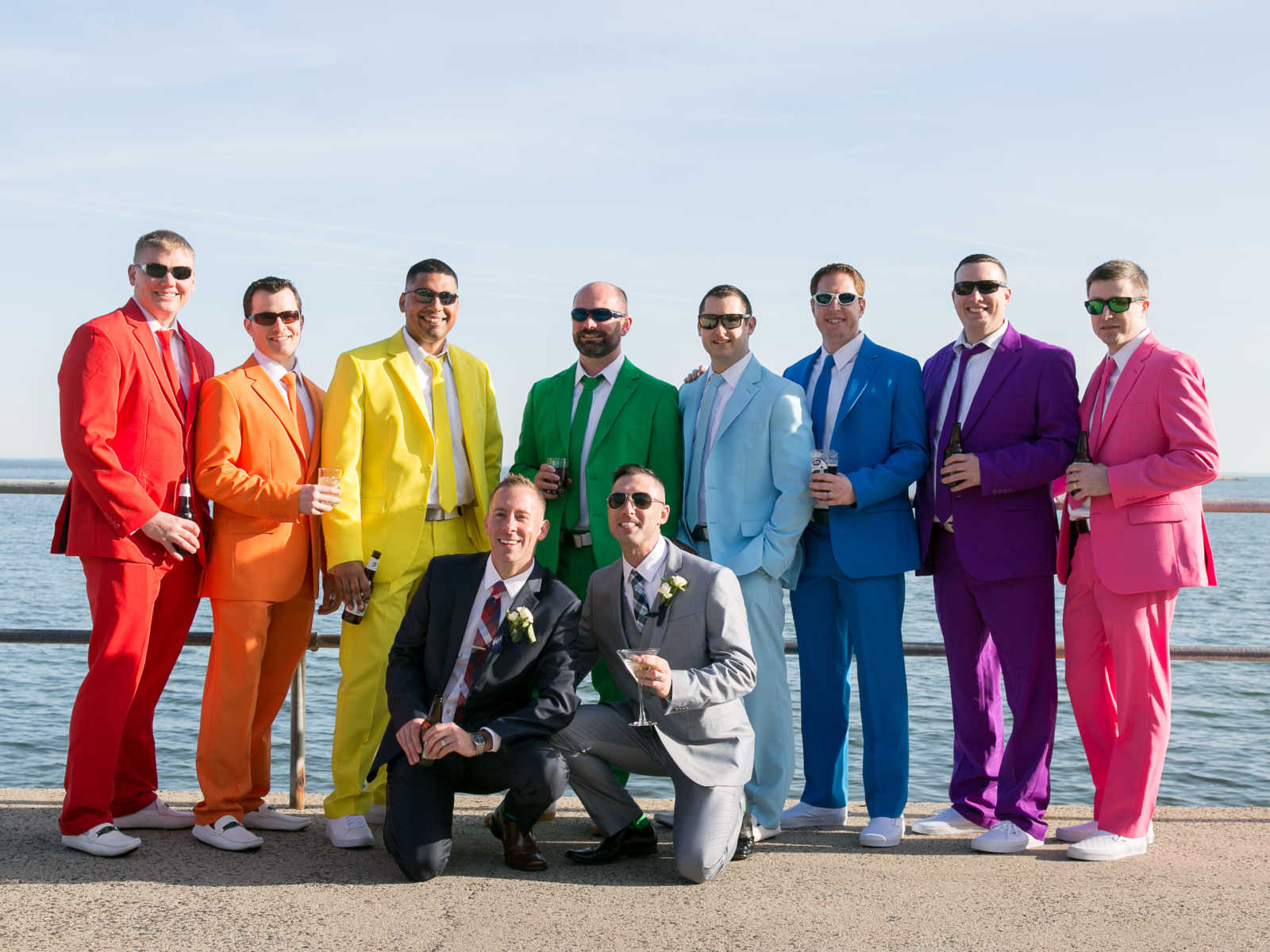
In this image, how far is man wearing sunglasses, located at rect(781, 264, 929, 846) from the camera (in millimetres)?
4762

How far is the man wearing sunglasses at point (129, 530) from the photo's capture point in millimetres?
4363

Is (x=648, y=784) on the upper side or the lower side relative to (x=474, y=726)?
lower

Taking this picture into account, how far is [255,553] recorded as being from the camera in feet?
15.0

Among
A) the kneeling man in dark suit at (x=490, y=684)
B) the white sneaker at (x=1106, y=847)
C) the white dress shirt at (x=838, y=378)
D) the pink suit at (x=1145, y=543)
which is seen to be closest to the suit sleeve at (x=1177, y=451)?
the pink suit at (x=1145, y=543)

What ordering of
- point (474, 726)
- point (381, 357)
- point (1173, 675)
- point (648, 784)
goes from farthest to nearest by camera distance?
point (1173, 675) → point (648, 784) → point (381, 357) → point (474, 726)

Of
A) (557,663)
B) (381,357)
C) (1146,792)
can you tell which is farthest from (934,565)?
(381,357)

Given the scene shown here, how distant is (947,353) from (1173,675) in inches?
589

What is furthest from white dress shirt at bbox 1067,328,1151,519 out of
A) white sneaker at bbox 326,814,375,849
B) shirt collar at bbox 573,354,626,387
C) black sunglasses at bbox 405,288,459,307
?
white sneaker at bbox 326,814,375,849

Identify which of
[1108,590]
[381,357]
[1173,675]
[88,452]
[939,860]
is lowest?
[1173,675]

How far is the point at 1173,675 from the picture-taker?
18062 millimetres

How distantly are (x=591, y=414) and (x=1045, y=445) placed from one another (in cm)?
183

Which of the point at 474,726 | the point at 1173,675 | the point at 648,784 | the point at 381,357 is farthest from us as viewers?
the point at 1173,675

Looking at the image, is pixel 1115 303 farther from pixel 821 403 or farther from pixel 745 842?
pixel 745 842

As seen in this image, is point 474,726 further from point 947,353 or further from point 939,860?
point 947,353
